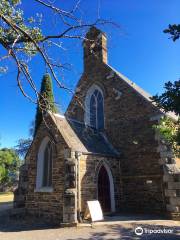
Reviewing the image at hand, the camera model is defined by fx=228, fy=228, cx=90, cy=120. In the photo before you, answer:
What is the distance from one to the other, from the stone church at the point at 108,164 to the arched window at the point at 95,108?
0.43m

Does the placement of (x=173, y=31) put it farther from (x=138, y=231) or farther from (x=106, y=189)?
(x=106, y=189)

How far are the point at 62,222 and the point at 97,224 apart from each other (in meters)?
1.89

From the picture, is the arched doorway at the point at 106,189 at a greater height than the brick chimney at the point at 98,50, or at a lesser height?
Answer: lesser

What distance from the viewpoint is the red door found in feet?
45.3

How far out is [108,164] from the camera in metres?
14.5

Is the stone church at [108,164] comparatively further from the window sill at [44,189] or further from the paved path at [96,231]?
the paved path at [96,231]

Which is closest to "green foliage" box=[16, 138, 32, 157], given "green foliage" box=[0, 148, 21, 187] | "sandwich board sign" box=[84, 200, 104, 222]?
"green foliage" box=[0, 148, 21, 187]

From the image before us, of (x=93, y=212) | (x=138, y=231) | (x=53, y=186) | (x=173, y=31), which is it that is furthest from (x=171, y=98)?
(x=53, y=186)

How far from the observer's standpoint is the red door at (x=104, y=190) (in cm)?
1380

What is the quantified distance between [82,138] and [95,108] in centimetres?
489

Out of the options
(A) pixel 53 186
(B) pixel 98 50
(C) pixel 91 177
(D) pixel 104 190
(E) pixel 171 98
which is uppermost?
(B) pixel 98 50

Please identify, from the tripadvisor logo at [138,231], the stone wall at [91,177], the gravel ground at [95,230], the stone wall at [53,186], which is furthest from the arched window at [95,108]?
the tripadvisor logo at [138,231]

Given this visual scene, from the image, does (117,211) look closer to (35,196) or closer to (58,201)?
(58,201)

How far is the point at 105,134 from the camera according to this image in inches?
683
